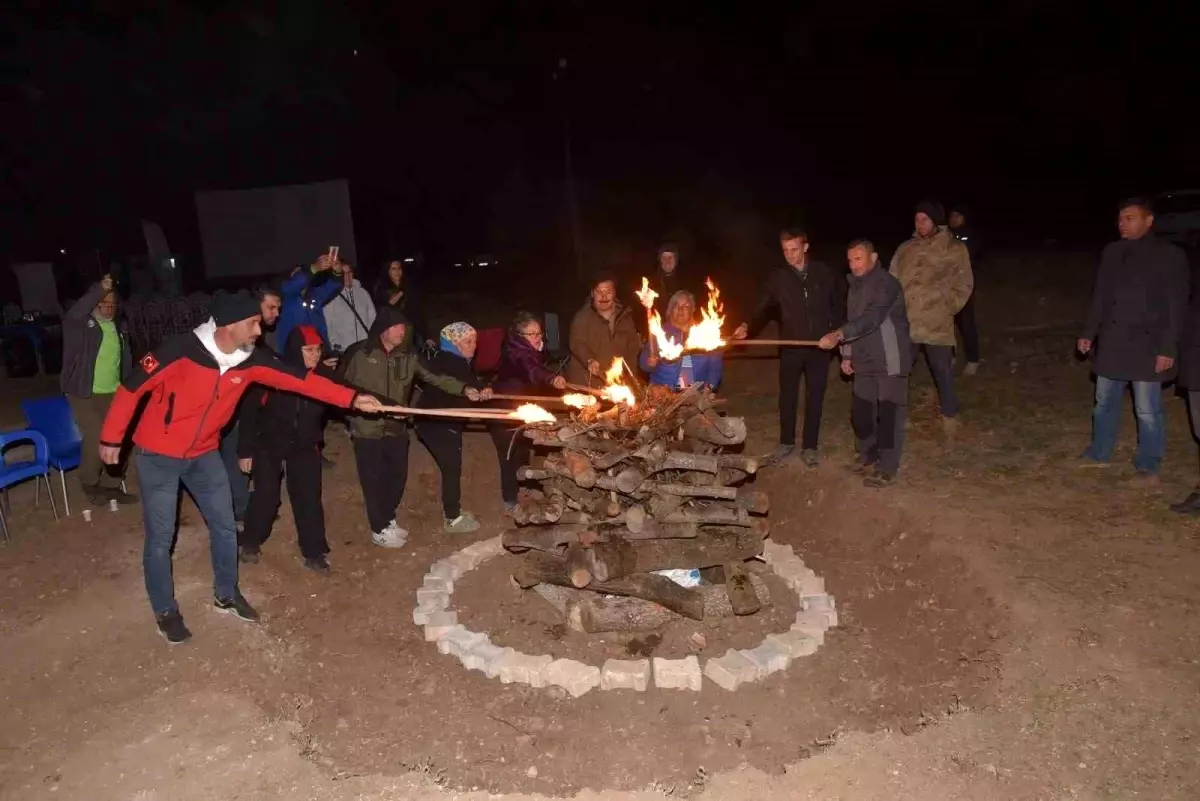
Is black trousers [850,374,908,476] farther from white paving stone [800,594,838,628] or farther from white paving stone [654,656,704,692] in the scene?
white paving stone [654,656,704,692]

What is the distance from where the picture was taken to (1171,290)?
23.2 feet

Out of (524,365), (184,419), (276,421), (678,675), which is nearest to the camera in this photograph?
(678,675)

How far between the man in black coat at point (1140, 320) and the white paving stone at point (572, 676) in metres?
5.43

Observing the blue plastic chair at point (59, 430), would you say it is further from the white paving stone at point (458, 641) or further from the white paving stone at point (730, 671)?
the white paving stone at point (730, 671)

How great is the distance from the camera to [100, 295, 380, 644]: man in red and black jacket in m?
5.38

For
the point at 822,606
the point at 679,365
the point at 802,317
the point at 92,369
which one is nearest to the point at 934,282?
the point at 802,317

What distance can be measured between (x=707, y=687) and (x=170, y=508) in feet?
12.8

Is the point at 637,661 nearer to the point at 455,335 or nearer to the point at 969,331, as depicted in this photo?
the point at 455,335

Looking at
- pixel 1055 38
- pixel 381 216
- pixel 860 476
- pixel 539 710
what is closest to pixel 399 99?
pixel 381 216

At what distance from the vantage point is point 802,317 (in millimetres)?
8273

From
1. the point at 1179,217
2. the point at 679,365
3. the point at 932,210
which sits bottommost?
the point at 679,365

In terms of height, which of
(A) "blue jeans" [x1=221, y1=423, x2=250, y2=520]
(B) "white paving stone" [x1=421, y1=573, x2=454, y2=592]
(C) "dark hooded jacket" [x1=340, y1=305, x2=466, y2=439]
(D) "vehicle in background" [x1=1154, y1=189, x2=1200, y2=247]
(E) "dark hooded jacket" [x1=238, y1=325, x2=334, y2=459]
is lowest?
(B) "white paving stone" [x1=421, y1=573, x2=454, y2=592]

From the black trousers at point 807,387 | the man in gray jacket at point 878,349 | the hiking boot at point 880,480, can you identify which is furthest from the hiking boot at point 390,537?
the hiking boot at point 880,480

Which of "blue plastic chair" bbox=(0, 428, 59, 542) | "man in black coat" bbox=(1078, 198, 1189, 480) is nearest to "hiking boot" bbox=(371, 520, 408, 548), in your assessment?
"blue plastic chair" bbox=(0, 428, 59, 542)
